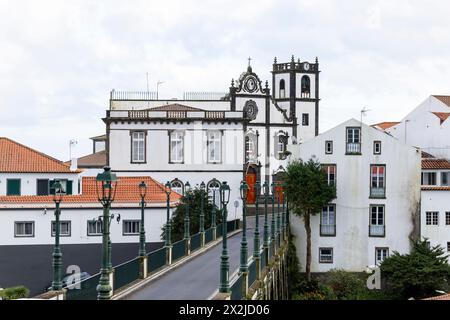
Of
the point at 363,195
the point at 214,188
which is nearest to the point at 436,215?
the point at 363,195

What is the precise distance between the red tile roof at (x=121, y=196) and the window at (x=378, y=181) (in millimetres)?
11321

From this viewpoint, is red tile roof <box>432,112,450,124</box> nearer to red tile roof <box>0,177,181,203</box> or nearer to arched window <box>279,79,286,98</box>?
arched window <box>279,79,286,98</box>

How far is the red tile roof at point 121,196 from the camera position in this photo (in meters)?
46.2

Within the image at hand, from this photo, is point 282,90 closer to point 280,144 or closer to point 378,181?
point 280,144

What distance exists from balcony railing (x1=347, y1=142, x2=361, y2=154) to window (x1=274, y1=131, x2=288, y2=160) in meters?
17.4

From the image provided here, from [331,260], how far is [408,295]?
5765mm

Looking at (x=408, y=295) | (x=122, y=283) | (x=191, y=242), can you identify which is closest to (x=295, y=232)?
(x=408, y=295)

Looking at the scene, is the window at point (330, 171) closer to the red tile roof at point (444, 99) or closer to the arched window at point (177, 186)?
the arched window at point (177, 186)

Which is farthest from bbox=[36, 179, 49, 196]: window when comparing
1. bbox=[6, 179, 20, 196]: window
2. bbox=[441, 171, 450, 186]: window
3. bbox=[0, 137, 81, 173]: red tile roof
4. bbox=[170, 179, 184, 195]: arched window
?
bbox=[441, 171, 450, 186]: window

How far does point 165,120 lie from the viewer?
58.0m

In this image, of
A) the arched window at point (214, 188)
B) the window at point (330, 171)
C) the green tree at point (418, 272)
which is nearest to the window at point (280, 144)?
the arched window at point (214, 188)

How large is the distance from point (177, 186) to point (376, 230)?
43.8ft
